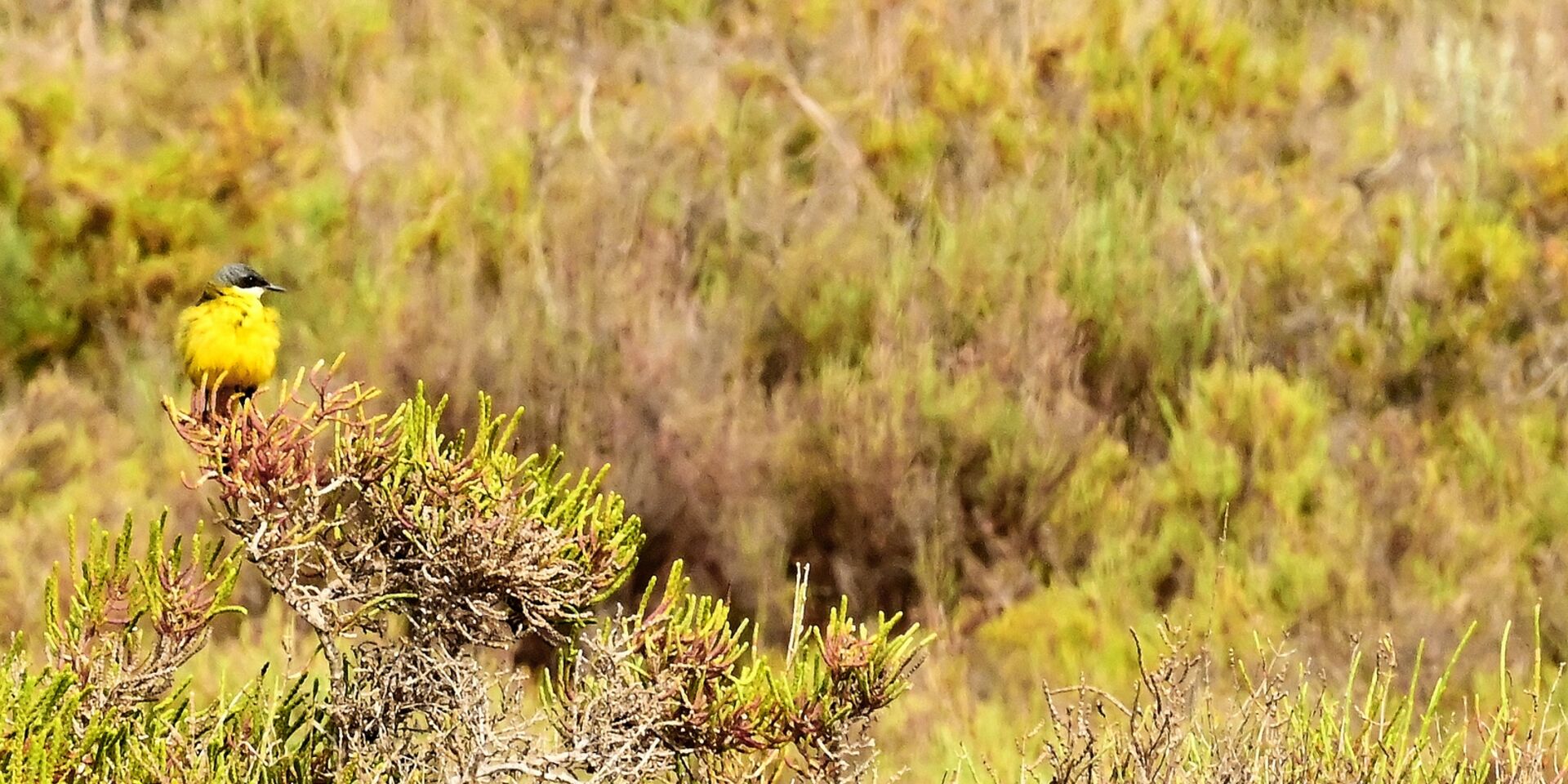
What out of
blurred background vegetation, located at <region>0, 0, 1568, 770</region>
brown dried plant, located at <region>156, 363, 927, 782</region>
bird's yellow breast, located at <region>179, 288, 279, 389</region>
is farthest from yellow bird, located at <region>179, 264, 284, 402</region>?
brown dried plant, located at <region>156, 363, 927, 782</region>

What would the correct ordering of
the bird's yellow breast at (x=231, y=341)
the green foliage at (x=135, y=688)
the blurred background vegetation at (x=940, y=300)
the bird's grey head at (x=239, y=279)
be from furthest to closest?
the blurred background vegetation at (x=940, y=300)
the bird's grey head at (x=239, y=279)
the bird's yellow breast at (x=231, y=341)
the green foliage at (x=135, y=688)

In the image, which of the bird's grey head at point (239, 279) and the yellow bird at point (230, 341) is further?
the bird's grey head at point (239, 279)

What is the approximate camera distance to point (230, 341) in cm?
338

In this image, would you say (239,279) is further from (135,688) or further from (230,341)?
(135,688)

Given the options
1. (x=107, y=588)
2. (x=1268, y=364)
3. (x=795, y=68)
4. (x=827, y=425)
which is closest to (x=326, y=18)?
(x=795, y=68)

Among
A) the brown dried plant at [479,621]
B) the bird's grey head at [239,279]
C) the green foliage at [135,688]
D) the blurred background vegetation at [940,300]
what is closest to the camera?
the green foliage at [135,688]

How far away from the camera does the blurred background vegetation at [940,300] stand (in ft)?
13.6

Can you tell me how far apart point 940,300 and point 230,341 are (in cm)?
220

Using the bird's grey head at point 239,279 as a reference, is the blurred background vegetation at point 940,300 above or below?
below

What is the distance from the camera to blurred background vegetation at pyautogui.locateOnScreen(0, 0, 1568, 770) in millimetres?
4133

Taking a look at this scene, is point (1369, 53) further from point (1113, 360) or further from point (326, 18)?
point (326, 18)

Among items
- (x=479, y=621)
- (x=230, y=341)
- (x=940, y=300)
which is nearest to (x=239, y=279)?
(x=230, y=341)

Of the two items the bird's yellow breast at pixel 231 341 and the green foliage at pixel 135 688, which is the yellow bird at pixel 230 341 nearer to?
the bird's yellow breast at pixel 231 341

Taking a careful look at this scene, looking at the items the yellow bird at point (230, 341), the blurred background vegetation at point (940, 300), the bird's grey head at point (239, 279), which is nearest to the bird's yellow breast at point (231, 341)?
the yellow bird at point (230, 341)
